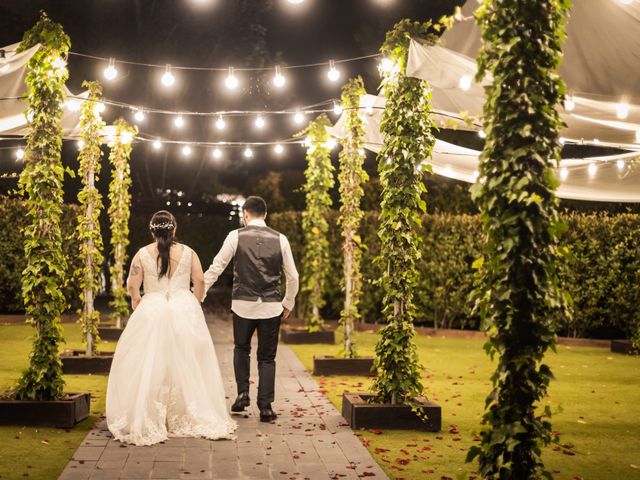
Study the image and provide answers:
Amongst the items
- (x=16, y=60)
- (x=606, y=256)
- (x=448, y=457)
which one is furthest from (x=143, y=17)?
(x=448, y=457)

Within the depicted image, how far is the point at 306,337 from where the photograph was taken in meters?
14.8

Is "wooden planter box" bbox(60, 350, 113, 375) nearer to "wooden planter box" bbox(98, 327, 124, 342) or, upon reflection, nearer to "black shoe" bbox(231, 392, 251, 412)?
"black shoe" bbox(231, 392, 251, 412)

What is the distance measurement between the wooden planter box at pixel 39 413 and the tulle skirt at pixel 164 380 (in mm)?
669

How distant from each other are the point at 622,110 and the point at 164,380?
5.58 m

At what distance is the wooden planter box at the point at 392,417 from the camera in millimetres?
7844

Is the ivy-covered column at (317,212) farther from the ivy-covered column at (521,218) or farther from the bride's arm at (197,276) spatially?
the ivy-covered column at (521,218)

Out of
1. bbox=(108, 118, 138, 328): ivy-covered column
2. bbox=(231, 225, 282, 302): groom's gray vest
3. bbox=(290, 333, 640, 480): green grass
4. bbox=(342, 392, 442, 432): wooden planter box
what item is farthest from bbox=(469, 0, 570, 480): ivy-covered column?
bbox=(108, 118, 138, 328): ivy-covered column

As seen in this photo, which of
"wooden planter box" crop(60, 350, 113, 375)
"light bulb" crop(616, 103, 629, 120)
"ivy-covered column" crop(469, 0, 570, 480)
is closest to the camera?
"ivy-covered column" crop(469, 0, 570, 480)

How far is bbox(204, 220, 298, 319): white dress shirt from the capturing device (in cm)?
809

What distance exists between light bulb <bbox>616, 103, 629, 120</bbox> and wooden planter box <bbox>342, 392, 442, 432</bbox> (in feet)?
12.4

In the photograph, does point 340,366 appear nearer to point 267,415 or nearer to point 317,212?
point 267,415

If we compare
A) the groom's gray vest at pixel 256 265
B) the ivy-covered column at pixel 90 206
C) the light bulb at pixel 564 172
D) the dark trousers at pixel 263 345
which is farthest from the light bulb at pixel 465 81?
the ivy-covered column at pixel 90 206

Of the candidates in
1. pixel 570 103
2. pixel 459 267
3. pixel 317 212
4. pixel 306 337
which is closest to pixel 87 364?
pixel 306 337

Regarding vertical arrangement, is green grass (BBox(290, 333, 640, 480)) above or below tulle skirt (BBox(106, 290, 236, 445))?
below
